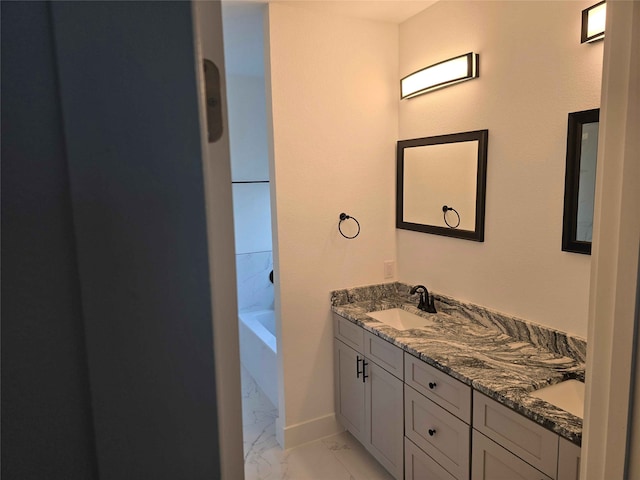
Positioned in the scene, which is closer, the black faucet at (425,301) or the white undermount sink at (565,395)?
the white undermount sink at (565,395)

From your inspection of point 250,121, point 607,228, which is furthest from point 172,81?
point 250,121

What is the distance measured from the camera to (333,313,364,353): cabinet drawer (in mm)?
2355

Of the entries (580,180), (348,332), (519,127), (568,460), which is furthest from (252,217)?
(568,460)

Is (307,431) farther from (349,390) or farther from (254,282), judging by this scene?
(254,282)

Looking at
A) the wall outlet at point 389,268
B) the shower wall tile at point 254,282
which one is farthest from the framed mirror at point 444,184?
the shower wall tile at point 254,282

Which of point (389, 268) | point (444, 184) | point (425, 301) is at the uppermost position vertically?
point (444, 184)

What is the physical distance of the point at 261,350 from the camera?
318 centimetres

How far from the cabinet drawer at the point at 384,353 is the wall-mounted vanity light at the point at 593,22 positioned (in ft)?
4.87

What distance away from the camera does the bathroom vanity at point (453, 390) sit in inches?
55.4

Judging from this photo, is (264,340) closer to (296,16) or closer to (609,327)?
(296,16)

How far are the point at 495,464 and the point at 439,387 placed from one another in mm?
338

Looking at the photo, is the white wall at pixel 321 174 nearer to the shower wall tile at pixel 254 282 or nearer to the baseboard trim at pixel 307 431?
the baseboard trim at pixel 307 431

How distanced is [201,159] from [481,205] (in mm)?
2028

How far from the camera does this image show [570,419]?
4.25 feet
